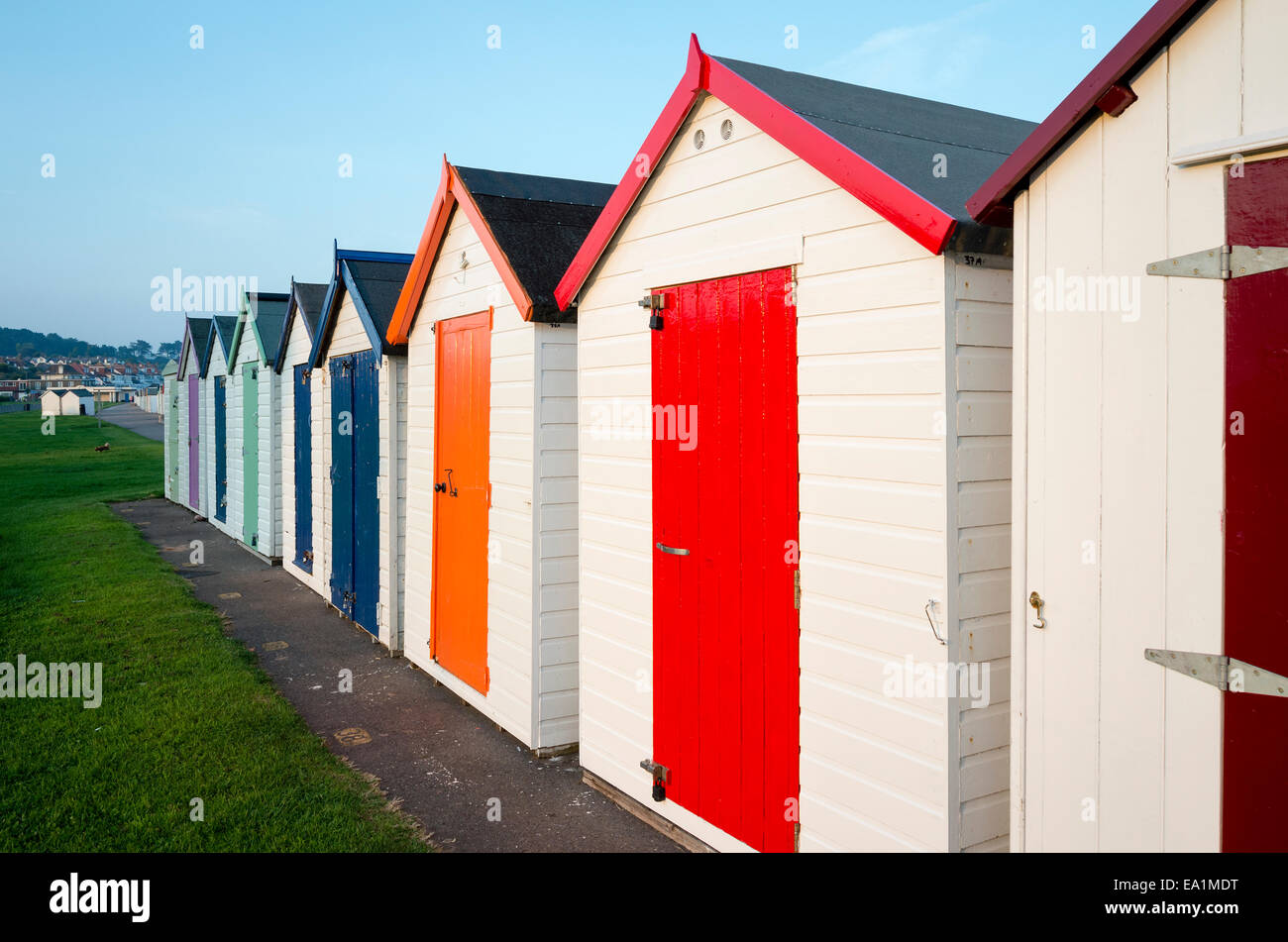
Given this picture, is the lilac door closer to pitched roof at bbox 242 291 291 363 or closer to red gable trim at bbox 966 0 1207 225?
pitched roof at bbox 242 291 291 363

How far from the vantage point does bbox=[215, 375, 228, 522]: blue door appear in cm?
1705

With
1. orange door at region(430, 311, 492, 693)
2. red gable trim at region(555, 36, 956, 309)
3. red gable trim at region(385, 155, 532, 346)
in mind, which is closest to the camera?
red gable trim at region(555, 36, 956, 309)

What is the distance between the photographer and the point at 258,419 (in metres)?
14.5

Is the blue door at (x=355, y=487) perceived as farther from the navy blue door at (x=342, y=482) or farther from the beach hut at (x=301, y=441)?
the beach hut at (x=301, y=441)

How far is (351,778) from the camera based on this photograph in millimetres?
5715

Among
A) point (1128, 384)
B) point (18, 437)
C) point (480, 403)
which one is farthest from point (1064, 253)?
point (18, 437)

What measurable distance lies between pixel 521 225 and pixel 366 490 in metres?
3.84

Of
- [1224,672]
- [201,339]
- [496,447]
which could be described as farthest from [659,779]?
[201,339]

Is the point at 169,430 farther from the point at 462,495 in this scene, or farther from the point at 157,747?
the point at 157,747

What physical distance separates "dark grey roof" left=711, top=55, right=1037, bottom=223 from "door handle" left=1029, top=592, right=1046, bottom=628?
1.33 metres

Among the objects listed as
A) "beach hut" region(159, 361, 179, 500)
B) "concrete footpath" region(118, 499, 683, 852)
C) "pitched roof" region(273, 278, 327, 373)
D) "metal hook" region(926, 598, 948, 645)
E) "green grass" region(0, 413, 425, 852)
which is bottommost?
"concrete footpath" region(118, 499, 683, 852)

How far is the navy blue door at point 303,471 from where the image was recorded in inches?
464

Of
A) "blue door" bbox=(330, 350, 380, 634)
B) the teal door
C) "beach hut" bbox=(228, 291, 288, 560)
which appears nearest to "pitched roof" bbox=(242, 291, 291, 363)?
"beach hut" bbox=(228, 291, 288, 560)

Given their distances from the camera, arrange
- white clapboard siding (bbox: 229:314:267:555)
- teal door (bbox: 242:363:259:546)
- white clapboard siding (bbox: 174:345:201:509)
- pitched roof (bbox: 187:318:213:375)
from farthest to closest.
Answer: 1. white clapboard siding (bbox: 174:345:201:509)
2. pitched roof (bbox: 187:318:213:375)
3. teal door (bbox: 242:363:259:546)
4. white clapboard siding (bbox: 229:314:267:555)
